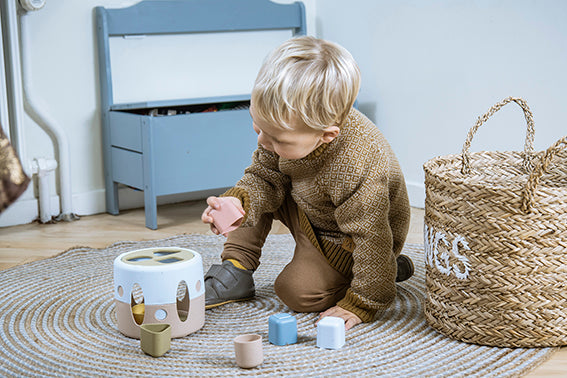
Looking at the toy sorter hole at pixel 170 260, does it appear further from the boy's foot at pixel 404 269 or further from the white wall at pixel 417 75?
the white wall at pixel 417 75

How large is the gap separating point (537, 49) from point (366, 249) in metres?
0.92

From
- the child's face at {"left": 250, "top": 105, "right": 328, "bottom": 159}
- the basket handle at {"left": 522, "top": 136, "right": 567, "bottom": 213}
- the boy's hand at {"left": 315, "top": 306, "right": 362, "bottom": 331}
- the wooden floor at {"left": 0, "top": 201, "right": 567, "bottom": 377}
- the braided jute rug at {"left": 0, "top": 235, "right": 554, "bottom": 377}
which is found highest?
the child's face at {"left": 250, "top": 105, "right": 328, "bottom": 159}

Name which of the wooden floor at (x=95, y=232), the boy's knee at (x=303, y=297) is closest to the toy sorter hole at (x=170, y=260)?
the boy's knee at (x=303, y=297)

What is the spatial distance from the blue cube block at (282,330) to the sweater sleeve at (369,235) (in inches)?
4.8

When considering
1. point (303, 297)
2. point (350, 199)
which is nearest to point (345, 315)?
point (303, 297)

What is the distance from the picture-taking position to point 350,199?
1.10 metres

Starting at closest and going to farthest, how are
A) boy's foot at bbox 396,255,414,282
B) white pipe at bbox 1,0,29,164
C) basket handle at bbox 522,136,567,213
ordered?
basket handle at bbox 522,136,567,213 < boy's foot at bbox 396,255,414,282 < white pipe at bbox 1,0,29,164

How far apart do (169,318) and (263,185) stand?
0.29 m

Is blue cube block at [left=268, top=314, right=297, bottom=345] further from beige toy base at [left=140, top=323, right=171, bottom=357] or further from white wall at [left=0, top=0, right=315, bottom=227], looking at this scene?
white wall at [left=0, top=0, right=315, bottom=227]

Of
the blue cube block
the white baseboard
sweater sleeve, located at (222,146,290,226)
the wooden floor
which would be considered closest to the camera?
the blue cube block

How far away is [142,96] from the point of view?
7.09ft

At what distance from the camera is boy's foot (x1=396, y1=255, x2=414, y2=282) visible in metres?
1.36

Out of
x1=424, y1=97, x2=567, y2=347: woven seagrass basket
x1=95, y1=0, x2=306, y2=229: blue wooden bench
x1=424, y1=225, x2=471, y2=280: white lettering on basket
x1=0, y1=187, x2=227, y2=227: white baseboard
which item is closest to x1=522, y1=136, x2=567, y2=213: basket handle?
x1=424, y1=97, x2=567, y2=347: woven seagrass basket

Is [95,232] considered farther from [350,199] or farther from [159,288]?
Result: [350,199]
